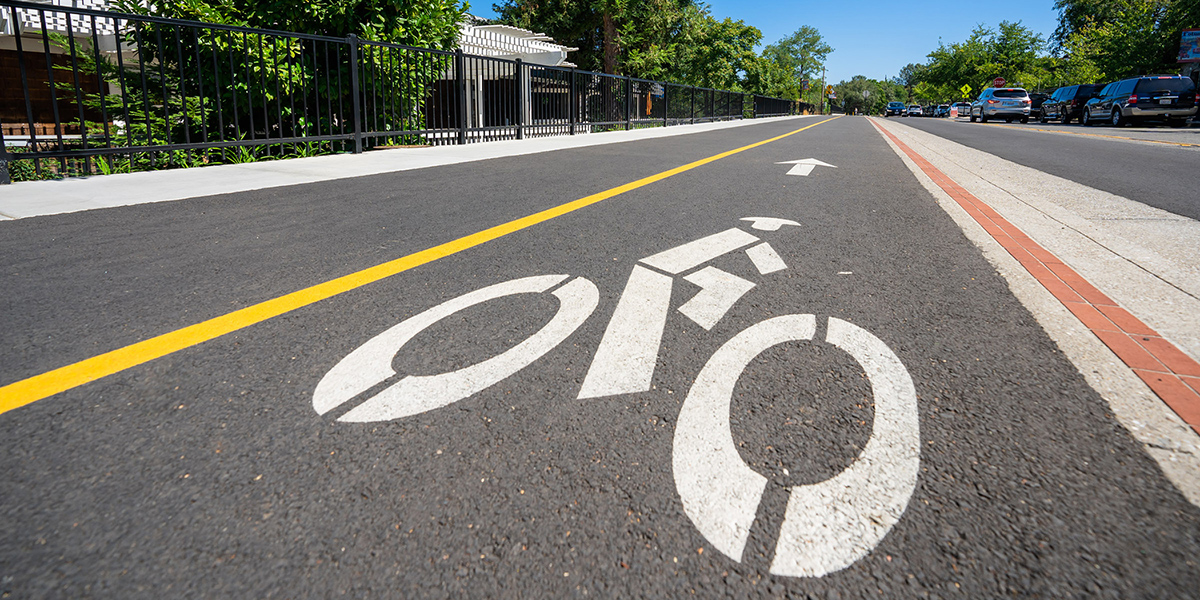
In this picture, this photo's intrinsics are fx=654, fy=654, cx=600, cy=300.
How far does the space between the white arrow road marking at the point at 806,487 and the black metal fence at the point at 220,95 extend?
6.79m

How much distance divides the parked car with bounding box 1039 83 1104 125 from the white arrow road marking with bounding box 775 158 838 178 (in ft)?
98.9

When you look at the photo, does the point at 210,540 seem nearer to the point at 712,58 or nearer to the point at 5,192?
the point at 5,192

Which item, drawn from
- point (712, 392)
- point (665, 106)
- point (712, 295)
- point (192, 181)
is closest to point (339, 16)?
point (192, 181)

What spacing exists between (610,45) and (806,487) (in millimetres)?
39227

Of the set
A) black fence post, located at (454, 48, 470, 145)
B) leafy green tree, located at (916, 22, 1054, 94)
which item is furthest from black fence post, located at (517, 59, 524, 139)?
leafy green tree, located at (916, 22, 1054, 94)

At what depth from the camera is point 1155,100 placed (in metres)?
25.3

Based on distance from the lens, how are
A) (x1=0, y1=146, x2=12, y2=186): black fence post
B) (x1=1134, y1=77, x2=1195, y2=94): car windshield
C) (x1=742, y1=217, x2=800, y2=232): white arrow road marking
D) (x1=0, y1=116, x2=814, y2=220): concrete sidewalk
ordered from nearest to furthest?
(x1=742, y1=217, x2=800, y2=232): white arrow road marking → (x1=0, y1=116, x2=814, y2=220): concrete sidewalk → (x1=0, y1=146, x2=12, y2=186): black fence post → (x1=1134, y1=77, x2=1195, y2=94): car windshield

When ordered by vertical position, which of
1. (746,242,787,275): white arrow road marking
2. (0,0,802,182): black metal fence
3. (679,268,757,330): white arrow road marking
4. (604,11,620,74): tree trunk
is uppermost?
(604,11,620,74): tree trunk

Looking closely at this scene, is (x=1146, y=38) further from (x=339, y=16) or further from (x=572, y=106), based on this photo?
(x=339, y=16)

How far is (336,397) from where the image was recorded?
6.93 ft

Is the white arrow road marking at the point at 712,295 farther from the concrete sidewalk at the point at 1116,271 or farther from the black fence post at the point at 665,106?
the black fence post at the point at 665,106

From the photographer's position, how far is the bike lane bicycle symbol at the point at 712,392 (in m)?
1.58

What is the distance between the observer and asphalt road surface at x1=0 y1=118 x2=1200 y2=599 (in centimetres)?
143

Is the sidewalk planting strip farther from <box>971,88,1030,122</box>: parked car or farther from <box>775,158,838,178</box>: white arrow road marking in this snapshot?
<box>971,88,1030,122</box>: parked car
